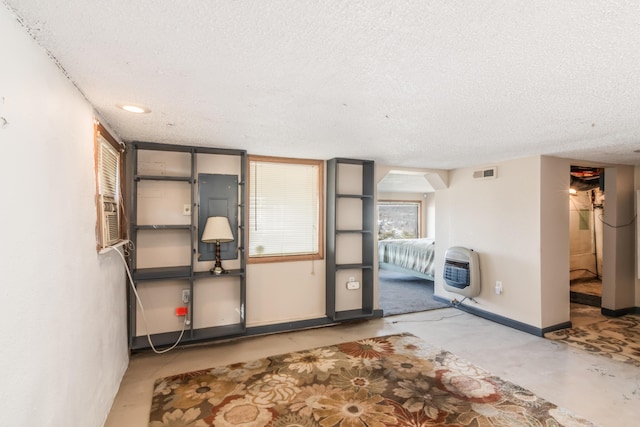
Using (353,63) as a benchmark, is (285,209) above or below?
below

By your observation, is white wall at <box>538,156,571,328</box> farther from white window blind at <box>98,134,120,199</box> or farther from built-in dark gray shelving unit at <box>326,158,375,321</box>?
white window blind at <box>98,134,120,199</box>

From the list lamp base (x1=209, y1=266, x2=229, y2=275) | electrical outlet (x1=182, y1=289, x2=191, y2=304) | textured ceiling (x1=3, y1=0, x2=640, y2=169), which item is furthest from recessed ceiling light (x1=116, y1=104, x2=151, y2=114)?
electrical outlet (x1=182, y1=289, x2=191, y2=304)

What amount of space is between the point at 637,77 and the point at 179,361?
4003 mm

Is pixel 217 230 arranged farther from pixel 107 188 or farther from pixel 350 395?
pixel 350 395

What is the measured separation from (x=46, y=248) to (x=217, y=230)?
194 centimetres

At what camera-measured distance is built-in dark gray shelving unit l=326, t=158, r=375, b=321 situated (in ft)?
13.0

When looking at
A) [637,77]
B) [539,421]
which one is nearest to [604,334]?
[539,421]

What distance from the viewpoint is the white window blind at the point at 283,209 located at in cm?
384

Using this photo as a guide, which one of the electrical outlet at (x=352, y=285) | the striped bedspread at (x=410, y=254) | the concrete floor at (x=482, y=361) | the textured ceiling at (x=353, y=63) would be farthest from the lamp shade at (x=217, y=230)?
the striped bedspread at (x=410, y=254)

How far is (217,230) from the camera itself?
327 cm

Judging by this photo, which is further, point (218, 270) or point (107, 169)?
point (218, 270)

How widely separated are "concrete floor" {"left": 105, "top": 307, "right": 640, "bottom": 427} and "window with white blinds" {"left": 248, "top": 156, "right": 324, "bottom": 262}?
3.39ft

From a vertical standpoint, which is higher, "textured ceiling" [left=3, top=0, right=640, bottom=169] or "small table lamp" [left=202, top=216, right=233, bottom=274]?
"textured ceiling" [left=3, top=0, right=640, bottom=169]

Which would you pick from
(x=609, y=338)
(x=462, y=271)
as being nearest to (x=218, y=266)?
(x=462, y=271)
